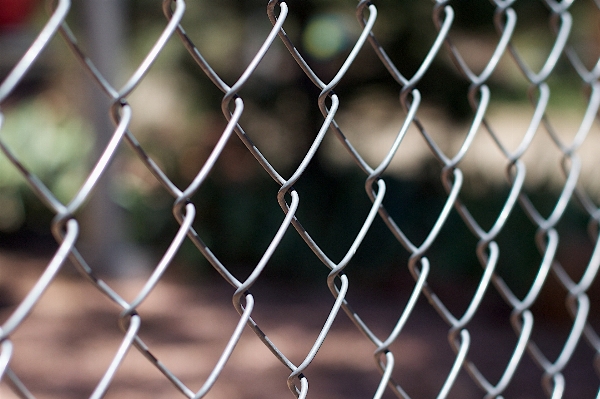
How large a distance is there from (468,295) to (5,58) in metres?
4.66

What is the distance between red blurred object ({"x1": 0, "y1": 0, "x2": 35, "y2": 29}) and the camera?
430cm

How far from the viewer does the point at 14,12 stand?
4414 mm

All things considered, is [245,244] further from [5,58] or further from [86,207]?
[5,58]

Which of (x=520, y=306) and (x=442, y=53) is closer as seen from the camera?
(x=520, y=306)

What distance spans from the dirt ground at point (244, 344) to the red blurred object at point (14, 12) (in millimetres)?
1940

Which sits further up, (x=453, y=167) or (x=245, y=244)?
(x=245, y=244)

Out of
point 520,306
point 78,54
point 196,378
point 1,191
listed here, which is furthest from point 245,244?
point 78,54

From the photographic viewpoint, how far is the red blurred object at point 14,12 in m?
4.30

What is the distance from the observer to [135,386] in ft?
8.10

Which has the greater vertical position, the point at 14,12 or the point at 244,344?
the point at 14,12

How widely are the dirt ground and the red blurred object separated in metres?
1.94

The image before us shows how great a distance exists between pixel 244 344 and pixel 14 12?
319 cm

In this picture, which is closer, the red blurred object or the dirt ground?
the dirt ground

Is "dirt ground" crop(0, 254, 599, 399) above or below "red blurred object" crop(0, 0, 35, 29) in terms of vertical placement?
below
